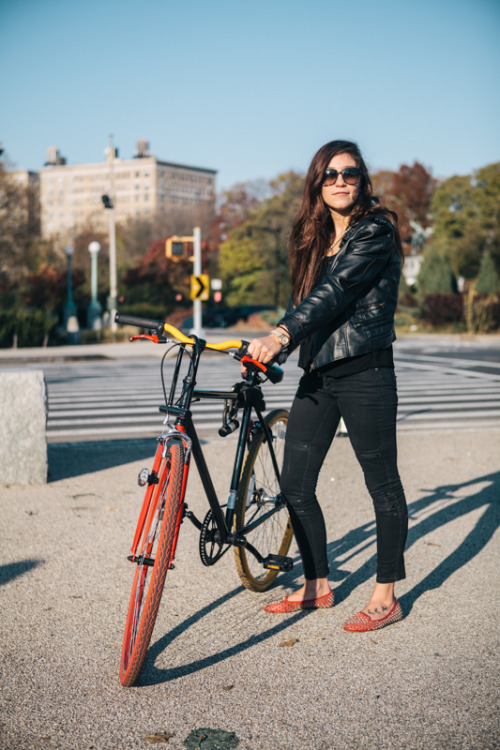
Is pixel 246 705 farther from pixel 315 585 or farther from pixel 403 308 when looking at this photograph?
pixel 403 308

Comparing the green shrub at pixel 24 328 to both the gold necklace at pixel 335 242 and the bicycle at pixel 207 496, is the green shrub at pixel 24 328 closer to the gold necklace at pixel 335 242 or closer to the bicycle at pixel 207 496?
the bicycle at pixel 207 496

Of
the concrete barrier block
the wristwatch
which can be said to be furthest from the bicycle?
the concrete barrier block

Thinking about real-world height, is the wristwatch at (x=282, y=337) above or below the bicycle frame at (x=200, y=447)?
above

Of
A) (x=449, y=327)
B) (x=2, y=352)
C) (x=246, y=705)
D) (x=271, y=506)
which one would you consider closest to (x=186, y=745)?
(x=246, y=705)

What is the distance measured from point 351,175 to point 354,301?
21.5 inches

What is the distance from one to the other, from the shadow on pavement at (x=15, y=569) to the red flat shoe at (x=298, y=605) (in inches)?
53.8

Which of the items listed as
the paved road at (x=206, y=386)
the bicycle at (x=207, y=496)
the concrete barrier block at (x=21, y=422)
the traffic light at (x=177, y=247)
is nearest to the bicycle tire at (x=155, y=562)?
the bicycle at (x=207, y=496)

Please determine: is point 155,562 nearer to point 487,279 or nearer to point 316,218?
point 316,218

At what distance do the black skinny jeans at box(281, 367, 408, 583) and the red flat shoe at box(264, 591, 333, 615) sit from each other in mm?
120

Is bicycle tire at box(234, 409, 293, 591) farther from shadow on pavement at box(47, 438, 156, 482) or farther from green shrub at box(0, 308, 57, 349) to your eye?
green shrub at box(0, 308, 57, 349)

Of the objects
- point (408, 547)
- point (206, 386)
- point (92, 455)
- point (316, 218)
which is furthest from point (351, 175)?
point (206, 386)

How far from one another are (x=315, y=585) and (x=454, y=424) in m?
6.47

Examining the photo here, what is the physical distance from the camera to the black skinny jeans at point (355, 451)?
358 cm

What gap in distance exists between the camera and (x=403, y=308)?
4719 cm
